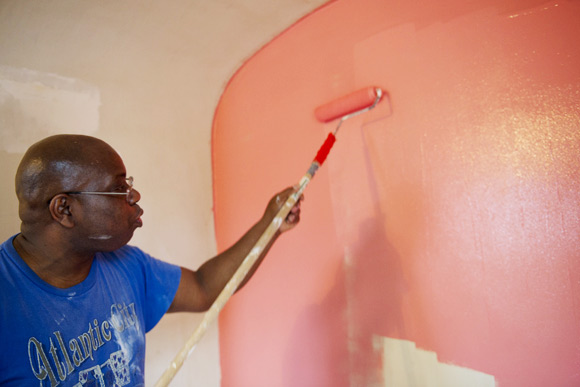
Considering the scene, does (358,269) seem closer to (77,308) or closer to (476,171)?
(476,171)

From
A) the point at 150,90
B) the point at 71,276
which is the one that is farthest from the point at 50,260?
the point at 150,90

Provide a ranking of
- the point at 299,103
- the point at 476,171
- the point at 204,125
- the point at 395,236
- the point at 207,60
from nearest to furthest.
Result: the point at 476,171
the point at 395,236
the point at 299,103
the point at 207,60
the point at 204,125

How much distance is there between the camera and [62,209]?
30.9 inches

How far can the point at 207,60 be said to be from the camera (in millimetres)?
1343

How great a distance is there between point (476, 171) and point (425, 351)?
0.43 m

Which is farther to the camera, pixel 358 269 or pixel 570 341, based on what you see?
pixel 358 269

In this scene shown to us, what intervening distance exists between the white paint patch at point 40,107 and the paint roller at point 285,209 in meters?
0.69

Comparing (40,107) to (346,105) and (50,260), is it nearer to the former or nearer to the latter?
(50,260)

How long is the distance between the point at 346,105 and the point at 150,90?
699 mm

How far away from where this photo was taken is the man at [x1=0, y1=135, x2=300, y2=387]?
690 millimetres

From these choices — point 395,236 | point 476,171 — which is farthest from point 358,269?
point 476,171

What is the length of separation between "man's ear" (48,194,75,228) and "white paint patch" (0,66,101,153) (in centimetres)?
38

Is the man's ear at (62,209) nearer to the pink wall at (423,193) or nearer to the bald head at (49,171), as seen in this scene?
the bald head at (49,171)

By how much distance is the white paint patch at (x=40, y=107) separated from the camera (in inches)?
40.0
